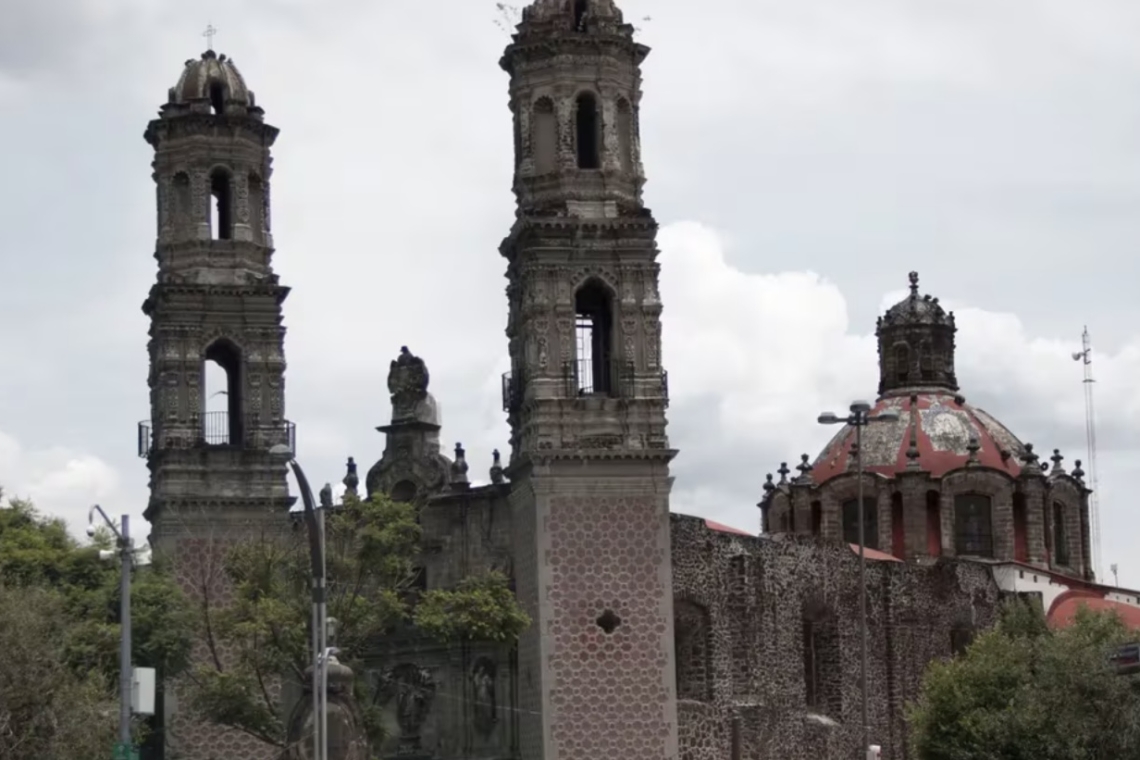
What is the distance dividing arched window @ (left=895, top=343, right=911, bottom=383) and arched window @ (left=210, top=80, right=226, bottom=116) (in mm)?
30953

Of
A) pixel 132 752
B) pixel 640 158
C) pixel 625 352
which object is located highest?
pixel 640 158

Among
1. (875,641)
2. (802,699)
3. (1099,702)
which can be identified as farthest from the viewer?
(875,641)

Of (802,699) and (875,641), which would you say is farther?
(875,641)

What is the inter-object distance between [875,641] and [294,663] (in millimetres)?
21397

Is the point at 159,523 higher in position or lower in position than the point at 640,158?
lower

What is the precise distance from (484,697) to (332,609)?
6358mm

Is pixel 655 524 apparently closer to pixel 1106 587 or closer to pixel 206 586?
pixel 206 586

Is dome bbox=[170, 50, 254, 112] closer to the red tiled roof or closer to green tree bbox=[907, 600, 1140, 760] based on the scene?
green tree bbox=[907, 600, 1140, 760]

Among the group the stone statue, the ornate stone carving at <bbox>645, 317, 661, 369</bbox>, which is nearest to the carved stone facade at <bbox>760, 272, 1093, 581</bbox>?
the ornate stone carving at <bbox>645, 317, 661, 369</bbox>

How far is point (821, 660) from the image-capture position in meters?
66.7

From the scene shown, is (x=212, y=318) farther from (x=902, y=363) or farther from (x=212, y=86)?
(x=902, y=363)

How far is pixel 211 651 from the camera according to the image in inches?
2176

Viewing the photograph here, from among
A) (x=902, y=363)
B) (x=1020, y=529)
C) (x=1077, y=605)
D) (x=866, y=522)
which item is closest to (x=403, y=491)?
(x=1077, y=605)

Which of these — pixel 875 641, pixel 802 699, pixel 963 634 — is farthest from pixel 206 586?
pixel 963 634
